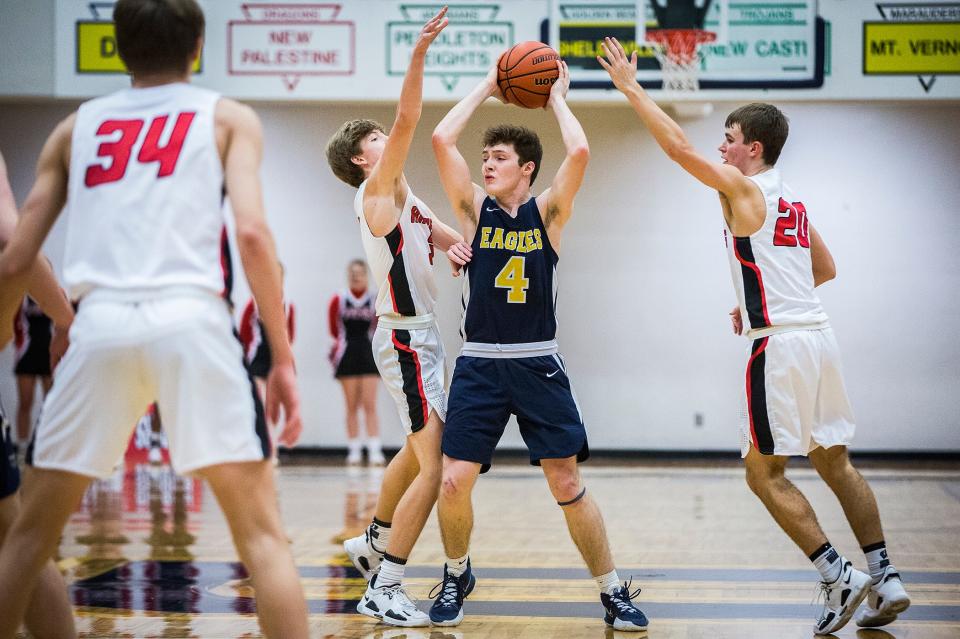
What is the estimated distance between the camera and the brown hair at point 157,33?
275cm

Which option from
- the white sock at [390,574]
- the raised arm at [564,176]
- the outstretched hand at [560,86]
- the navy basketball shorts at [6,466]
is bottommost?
the white sock at [390,574]

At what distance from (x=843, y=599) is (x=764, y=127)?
1915 mm

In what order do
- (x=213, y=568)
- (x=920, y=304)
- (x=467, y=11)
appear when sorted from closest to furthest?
1. (x=213, y=568)
2. (x=467, y=11)
3. (x=920, y=304)

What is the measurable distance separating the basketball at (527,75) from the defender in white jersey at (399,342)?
0.39 m

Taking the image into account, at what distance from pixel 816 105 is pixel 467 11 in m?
3.96

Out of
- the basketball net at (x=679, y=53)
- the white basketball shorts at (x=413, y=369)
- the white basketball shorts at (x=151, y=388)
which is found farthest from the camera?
the basketball net at (x=679, y=53)

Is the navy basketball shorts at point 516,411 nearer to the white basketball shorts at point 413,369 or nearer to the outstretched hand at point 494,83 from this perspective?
the white basketball shorts at point 413,369

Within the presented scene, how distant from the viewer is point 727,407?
11805 millimetres

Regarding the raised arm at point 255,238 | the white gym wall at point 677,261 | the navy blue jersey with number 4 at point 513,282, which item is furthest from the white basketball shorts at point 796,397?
the white gym wall at point 677,261

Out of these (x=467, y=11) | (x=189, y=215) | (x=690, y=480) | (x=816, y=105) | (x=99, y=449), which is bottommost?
(x=690, y=480)

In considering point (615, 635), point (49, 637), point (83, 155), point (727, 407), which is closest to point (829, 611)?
point (615, 635)

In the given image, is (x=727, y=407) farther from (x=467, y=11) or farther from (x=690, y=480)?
(x=467, y=11)

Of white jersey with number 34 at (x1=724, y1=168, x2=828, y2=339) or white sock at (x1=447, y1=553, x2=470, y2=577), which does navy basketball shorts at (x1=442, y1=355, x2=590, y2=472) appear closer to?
white sock at (x1=447, y1=553, x2=470, y2=577)

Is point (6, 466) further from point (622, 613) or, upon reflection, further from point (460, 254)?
point (622, 613)
